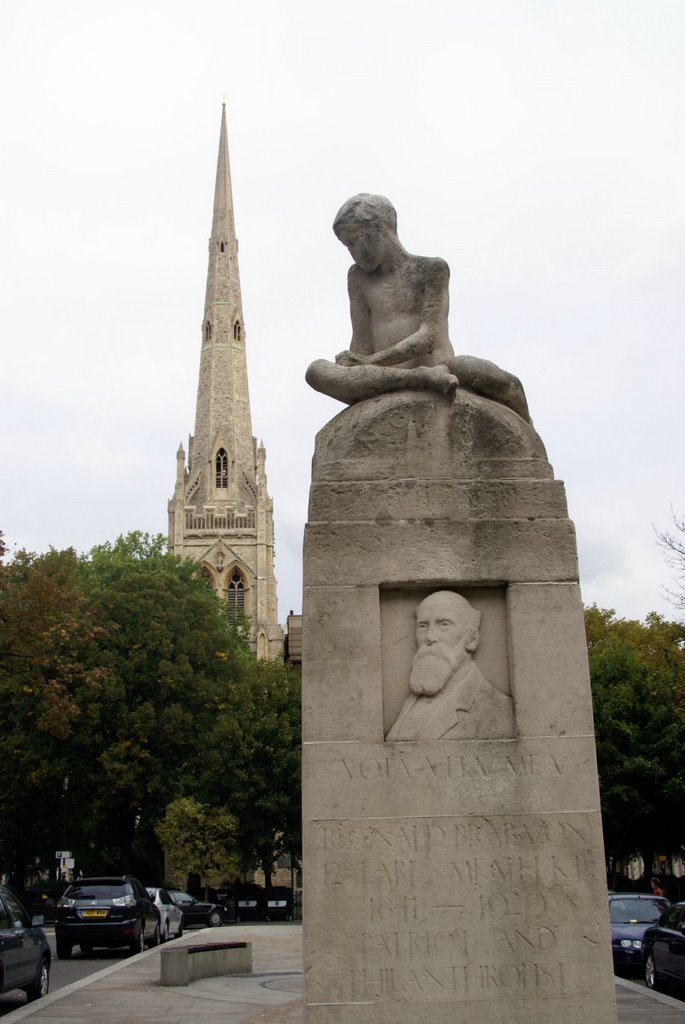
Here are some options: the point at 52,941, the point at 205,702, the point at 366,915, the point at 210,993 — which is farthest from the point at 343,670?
the point at 205,702

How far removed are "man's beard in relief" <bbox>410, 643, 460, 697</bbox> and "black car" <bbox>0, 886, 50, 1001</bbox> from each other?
32.5ft

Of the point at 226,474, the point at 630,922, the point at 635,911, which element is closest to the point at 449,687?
the point at 630,922

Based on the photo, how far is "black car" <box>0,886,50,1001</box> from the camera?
14.1 m

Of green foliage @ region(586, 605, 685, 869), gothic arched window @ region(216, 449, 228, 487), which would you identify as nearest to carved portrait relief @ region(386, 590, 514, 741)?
green foliage @ region(586, 605, 685, 869)

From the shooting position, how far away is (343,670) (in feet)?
21.0

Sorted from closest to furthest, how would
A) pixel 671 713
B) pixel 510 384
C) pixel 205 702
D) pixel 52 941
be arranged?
pixel 510 384, pixel 52 941, pixel 671 713, pixel 205 702

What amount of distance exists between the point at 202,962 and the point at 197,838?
83.4ft

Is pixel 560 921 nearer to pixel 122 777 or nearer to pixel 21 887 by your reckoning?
pixel 122 777

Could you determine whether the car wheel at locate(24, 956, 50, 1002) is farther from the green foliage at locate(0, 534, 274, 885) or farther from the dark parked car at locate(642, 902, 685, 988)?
the green foliage at locate(0, 534, 274, 885)

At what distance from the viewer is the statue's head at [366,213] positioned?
753 cm

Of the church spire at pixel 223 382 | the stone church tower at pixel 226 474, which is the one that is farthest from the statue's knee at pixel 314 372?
the church spire at pixel 223 382

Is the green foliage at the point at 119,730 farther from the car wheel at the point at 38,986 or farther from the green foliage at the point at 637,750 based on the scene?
the car wheel at the point at 38,986

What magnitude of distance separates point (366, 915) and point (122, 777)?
1429 inches

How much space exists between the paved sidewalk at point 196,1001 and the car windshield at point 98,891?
227 centimetres
